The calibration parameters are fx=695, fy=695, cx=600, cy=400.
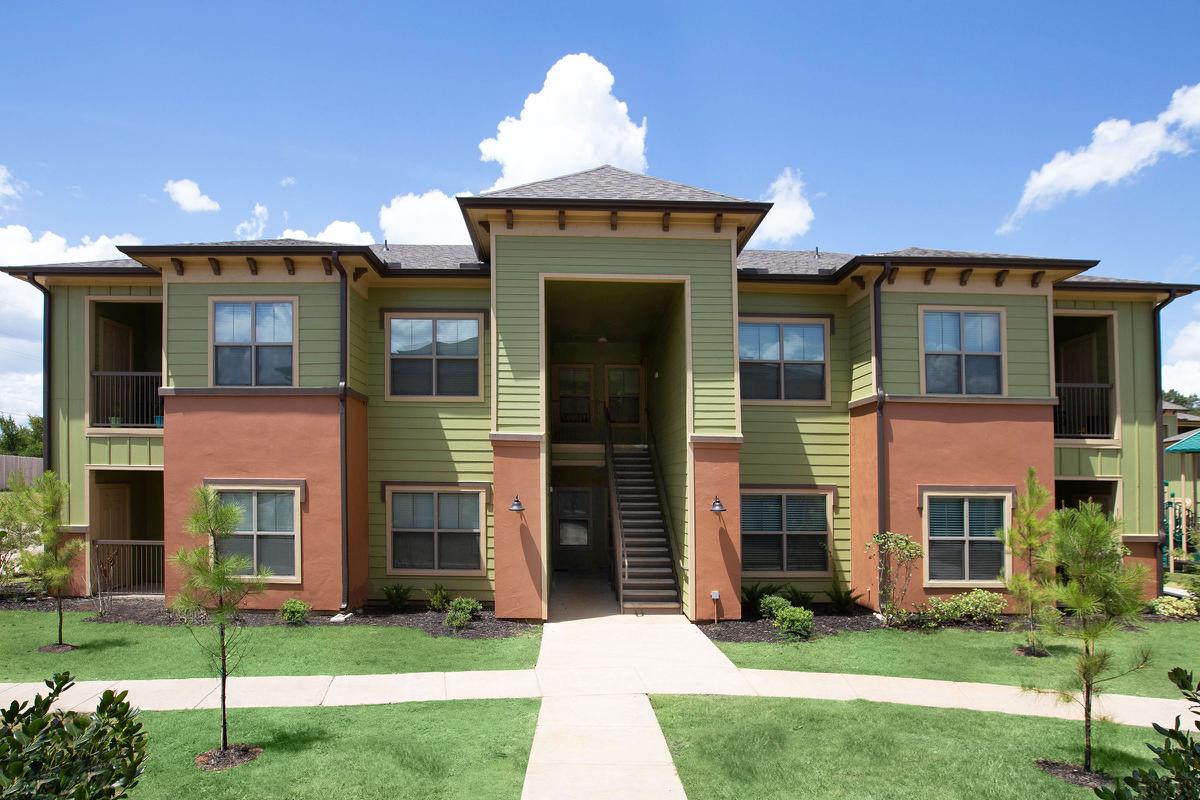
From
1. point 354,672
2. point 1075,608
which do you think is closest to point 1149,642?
point 1075,608

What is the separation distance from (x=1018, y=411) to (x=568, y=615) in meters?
8.83

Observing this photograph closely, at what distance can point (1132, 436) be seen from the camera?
45.2ft

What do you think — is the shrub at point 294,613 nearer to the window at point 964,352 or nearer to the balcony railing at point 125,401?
the balcony railing at point 125,401

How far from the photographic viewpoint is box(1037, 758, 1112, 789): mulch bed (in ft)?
19.3

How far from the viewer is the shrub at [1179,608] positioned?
41.2ft

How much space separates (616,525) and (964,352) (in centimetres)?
714

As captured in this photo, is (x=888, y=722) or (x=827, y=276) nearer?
(x=888, y=722)

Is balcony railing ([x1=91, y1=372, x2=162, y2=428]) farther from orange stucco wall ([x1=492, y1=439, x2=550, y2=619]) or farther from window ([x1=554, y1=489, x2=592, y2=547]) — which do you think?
window ([x1=554, y1=489, x2=592, y2=547])

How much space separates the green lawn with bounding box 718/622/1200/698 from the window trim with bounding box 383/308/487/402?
640cm

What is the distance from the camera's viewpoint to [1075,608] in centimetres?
646

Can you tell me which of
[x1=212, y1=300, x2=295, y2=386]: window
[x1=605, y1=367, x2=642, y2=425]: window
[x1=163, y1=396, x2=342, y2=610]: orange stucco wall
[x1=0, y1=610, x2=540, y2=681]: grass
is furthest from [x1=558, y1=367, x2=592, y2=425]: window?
[x1=0, y1=610, x2=540, y2=681]: grass

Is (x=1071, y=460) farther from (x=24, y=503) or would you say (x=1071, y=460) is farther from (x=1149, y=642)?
(x=24, y=503)

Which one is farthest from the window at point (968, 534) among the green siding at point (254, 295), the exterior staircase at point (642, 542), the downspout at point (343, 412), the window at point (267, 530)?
the window at point (267, 530)

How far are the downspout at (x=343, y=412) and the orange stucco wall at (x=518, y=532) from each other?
8.63 feet
